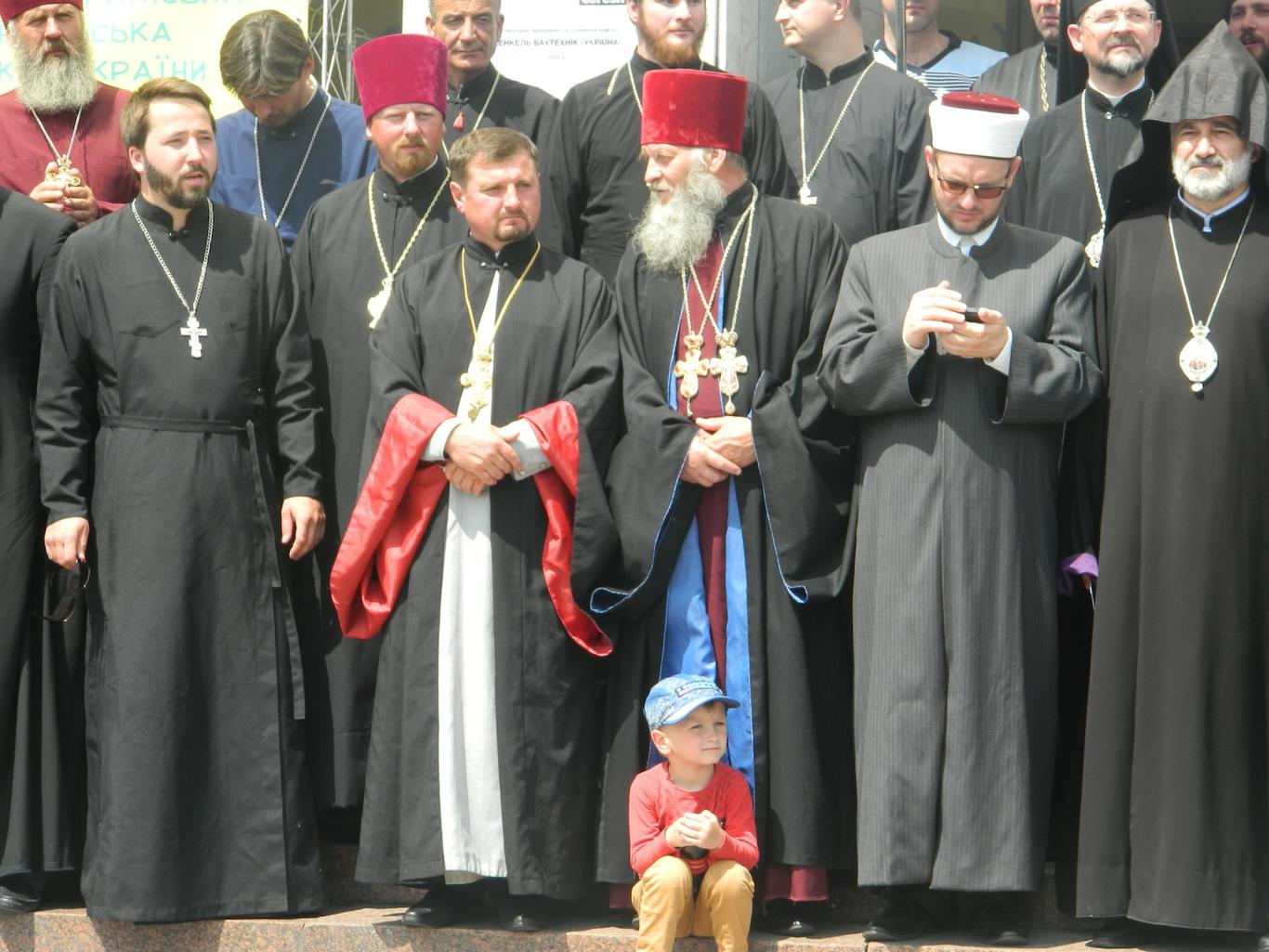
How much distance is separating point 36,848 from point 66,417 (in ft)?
4.60

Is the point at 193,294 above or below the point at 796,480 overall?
above

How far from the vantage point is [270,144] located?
8180mm

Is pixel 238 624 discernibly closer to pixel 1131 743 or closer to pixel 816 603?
pixel 816 603

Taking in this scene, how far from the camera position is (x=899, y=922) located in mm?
6340

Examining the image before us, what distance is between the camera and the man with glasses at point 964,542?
621 cm

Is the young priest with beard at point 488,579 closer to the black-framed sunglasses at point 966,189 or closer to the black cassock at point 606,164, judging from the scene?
the black cassock at point 606,164

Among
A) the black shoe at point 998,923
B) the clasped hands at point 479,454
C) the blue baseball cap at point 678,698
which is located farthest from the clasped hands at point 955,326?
the black shoe at point 998,923

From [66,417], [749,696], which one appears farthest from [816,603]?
[66,417]

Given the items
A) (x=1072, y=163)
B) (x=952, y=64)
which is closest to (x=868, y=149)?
(x=1072, y=163)

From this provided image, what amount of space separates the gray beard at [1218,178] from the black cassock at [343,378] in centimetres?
245

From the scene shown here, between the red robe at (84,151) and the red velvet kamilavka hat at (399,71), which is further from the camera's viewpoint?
the red robe at (84,151)

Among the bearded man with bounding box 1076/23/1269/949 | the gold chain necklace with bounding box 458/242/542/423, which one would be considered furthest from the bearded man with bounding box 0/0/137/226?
the bearded man with bounding box 1076/23/1269/949

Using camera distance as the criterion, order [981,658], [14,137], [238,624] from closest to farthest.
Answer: [981,658] < [238,624] < [14,137]

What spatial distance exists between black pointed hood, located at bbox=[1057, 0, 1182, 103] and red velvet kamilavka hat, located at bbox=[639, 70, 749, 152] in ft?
4.47
